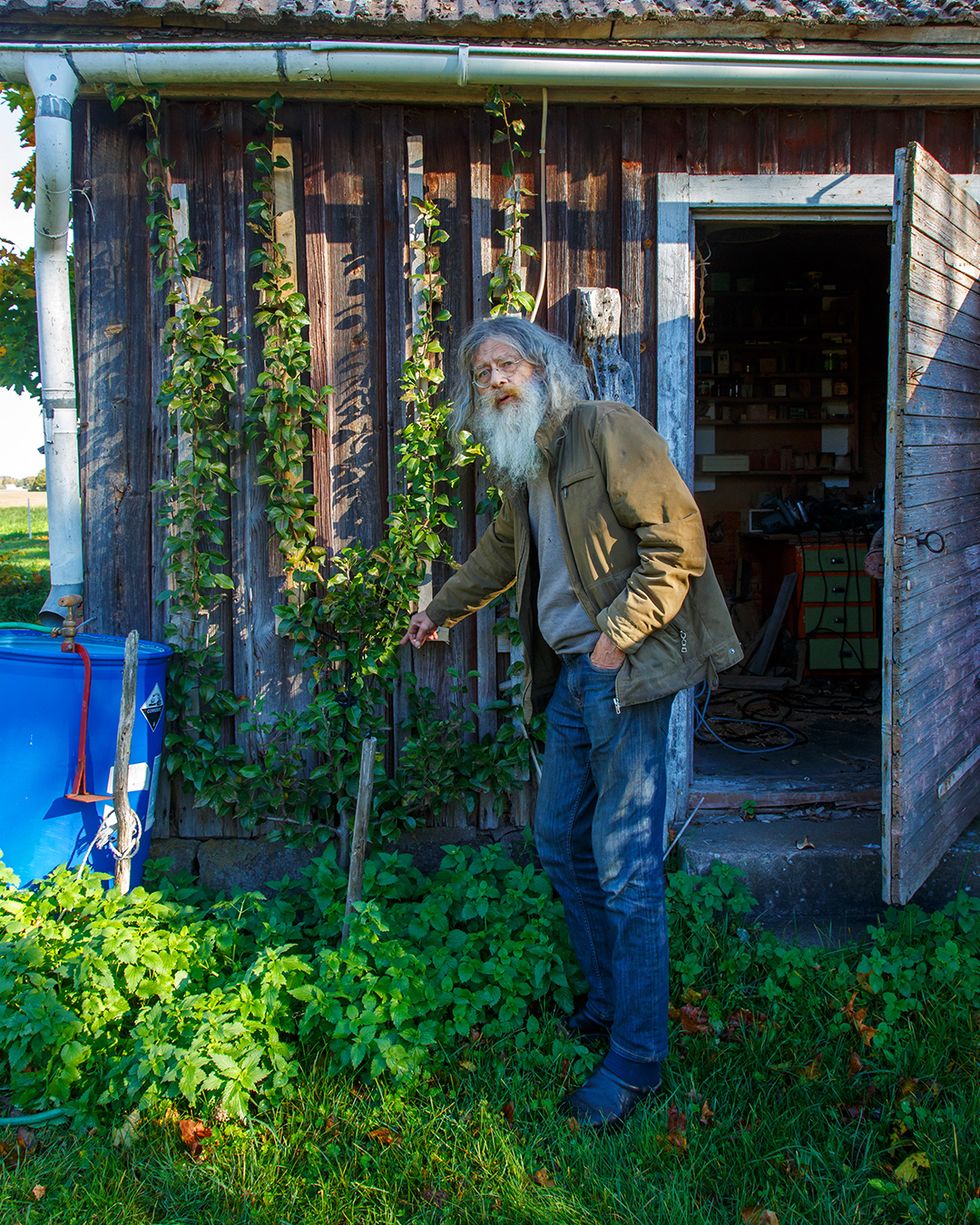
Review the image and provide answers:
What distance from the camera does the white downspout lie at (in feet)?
12.3

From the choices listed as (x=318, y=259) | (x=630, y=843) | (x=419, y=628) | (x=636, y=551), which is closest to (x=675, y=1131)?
(x=630, y=843)

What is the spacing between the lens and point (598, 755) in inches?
118

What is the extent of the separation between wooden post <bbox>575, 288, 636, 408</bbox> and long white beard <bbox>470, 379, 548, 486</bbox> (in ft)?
2.91

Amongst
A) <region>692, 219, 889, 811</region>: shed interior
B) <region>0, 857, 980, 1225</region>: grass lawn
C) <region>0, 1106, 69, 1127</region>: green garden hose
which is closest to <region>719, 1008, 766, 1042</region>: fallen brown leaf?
<region>0, 857, 980, 1225</region>: grass lawn

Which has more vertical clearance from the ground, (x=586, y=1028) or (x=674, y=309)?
(x=674, y=309)

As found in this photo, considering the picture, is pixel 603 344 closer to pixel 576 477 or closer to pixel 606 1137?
pixel 576 477

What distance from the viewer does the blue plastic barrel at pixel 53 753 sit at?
3518mm

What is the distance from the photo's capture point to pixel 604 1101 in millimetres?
2893

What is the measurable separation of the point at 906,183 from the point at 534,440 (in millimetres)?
1592

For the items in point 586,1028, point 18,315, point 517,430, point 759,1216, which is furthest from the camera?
point 18,315

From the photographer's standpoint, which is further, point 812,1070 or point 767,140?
point 767,140

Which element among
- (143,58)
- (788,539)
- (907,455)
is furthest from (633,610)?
(788,539)

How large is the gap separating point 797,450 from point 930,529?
6.75 meters

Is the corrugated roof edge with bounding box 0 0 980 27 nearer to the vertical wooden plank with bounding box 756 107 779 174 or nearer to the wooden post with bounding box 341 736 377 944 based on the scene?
the vertical wooden plank with bounding box 756 107 779 174
